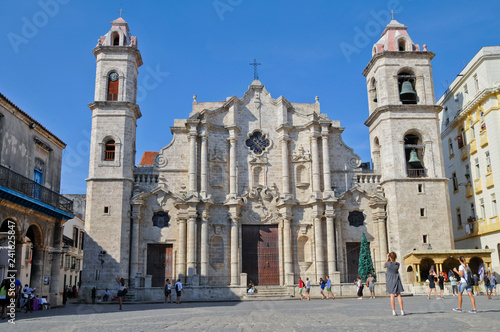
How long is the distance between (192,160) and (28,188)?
456 inches

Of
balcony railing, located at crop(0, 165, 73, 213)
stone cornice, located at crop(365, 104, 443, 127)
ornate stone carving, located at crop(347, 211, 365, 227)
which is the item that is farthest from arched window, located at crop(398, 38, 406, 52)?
balcony railing, located at crop(0, 165, 73, 213)

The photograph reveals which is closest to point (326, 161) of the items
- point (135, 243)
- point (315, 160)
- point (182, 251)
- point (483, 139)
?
point (315, 160)

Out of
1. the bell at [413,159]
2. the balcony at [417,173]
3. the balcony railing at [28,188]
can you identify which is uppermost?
the bell at [413,159]

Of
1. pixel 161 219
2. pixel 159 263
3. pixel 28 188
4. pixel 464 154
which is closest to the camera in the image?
pixel 28 188

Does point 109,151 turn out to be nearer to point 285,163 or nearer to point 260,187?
point 260,187

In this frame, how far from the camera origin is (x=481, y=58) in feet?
110

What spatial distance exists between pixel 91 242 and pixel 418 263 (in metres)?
18.6

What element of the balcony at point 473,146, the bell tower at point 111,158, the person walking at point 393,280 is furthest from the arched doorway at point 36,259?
the balcony at point 473,146

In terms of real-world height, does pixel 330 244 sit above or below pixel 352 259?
above

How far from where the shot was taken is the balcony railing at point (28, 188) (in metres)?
21.2

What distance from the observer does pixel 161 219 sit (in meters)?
32.5

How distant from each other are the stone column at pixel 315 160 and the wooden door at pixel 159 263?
1005 cm

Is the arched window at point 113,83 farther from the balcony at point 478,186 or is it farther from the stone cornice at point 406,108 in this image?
the balcony at point 478,186

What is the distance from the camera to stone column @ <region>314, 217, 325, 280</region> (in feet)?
104
